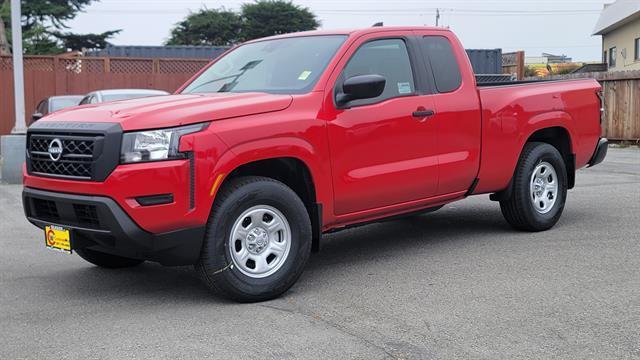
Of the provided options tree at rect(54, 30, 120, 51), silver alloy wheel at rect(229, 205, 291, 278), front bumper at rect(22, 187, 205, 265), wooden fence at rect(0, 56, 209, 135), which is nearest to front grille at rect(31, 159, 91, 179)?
front bumper at rect(22, 187, 205, 265)

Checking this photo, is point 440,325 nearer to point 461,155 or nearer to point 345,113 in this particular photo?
point 345,113

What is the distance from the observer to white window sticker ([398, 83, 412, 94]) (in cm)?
616

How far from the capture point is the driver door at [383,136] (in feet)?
18.5

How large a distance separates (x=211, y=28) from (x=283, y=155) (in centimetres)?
5308

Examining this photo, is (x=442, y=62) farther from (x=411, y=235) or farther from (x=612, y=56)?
(x=612, y=56)

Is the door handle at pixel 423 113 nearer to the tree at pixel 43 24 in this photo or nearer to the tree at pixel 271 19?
the tree at pixel 43 24

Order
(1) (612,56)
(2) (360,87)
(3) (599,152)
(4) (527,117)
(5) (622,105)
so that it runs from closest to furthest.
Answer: (2) (360,87) → (4) (527,117) → (3) (599,152) → (5) (622,105) → (1) (612,56)

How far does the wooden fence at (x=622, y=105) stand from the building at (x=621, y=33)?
15854 millimetres

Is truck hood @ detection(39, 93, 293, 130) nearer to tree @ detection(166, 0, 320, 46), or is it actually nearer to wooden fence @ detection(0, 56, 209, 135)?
wooden fence @ detection(0, 56, 209, 135)

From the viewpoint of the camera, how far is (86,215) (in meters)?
4.84

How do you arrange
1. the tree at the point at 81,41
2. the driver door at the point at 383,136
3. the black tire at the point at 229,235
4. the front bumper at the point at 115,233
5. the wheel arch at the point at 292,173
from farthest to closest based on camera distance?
the tree at the point at 81,41 < the driver door at the point at 383,136 < the wheel arch at the point at 292,173 < the black tire at the point at 229,235 < the front bumper at the point at 115,233

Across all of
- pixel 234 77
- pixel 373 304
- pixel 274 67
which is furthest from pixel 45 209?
pixel 373 304

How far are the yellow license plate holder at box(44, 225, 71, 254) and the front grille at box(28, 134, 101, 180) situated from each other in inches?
14.3

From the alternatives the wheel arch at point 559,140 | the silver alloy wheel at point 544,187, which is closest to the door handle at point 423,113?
the wheel arch at point 559,140
